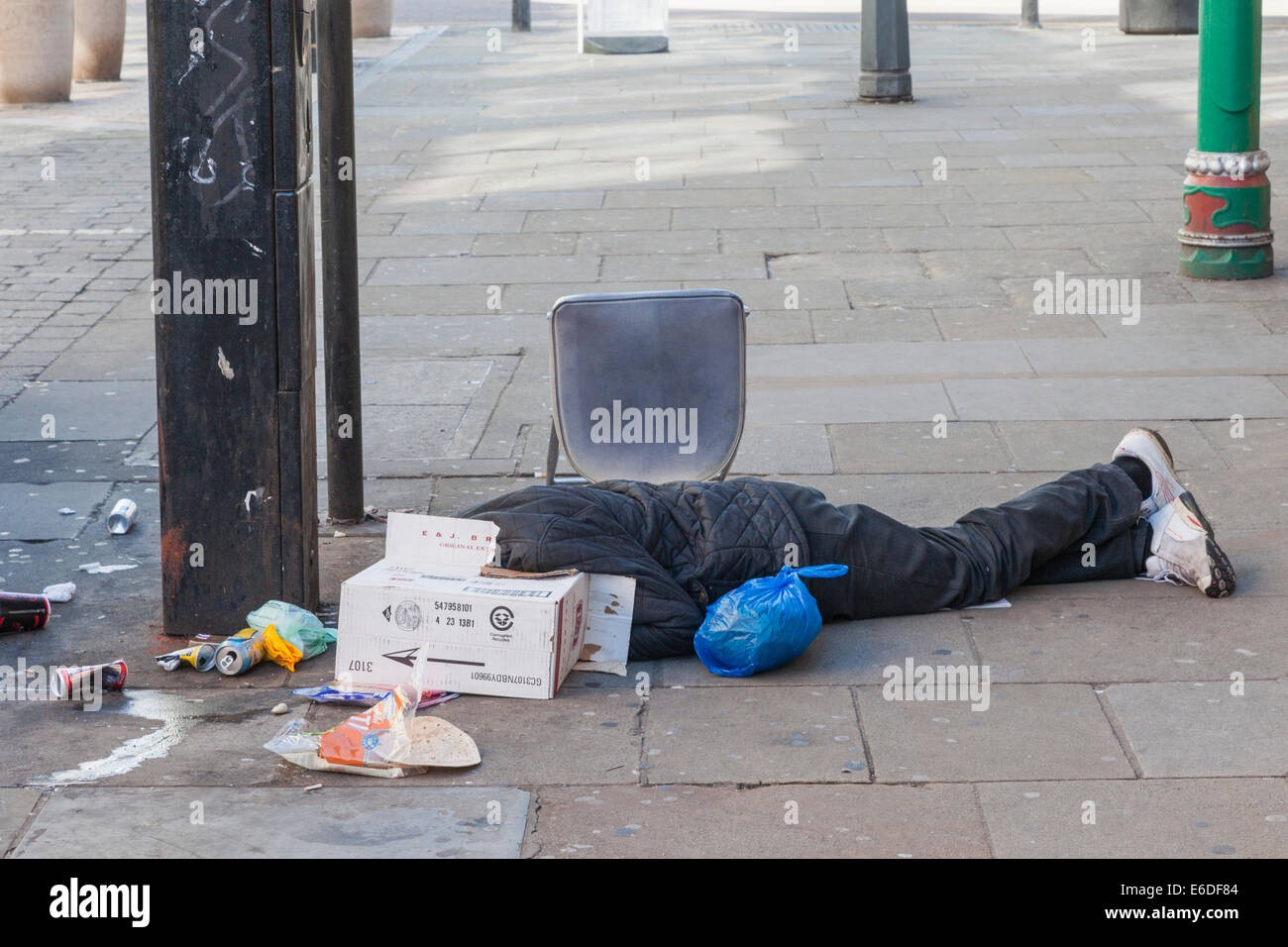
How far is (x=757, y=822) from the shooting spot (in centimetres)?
335

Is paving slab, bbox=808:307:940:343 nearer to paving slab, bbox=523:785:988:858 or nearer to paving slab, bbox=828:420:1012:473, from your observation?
paving slab, bbox=828:420:1012:473

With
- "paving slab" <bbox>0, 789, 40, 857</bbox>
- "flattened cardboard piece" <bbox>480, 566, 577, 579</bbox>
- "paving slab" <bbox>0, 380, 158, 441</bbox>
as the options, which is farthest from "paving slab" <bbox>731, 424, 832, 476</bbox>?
"paving slab" <bbox>0, 789, 40, 857</bbox>

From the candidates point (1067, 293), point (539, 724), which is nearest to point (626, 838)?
point (539, 724)

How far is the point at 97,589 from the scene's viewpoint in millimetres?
4809

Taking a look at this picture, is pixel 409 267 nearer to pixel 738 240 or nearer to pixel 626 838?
pixel 738 240

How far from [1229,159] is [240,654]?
611cm

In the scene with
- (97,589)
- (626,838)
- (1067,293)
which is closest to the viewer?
(626,838)

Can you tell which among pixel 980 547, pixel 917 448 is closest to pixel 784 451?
pixel 917 448

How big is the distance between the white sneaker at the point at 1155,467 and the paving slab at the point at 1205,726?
0.79 metres

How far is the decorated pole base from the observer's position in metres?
8.23

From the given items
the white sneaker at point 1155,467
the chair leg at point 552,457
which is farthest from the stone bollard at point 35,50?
the white sneaker at point 1155,467

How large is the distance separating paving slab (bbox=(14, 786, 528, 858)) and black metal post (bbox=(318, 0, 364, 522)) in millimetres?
1912

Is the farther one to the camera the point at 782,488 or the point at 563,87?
the point at 563,87
